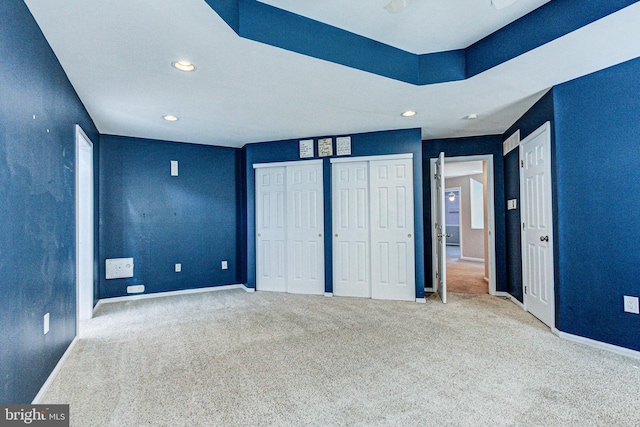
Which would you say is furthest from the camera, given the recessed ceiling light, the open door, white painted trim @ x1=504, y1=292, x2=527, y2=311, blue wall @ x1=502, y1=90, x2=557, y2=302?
the open door

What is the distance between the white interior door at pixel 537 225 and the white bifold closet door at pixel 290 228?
2592mm

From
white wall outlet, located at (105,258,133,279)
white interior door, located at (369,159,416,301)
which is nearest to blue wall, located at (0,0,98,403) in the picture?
white wall outlet, located at (105,258,133,279)

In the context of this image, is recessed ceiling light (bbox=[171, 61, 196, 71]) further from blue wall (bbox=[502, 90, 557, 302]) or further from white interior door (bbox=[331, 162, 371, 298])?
blue wall (bbox=[502, 90, 557, 302])

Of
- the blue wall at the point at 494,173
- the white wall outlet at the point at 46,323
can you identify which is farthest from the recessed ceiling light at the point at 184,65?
the blue wall at the point at 494,173

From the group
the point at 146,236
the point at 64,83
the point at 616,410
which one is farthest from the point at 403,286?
Answer: the point at 64,83

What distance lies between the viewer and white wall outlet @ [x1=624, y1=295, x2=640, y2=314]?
8.29 feet

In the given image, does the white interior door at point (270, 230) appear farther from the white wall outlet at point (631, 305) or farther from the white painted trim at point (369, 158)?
the white wall outlet at point (631, 305)

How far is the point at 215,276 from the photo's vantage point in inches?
209

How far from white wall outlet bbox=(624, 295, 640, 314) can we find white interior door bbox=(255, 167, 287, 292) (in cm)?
386

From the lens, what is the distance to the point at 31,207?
1.96 meters

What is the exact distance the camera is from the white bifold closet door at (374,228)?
4.41 metres

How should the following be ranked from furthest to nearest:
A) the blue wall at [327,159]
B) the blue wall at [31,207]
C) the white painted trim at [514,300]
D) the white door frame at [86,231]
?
the blue wall at [327,159], the white painted trim at [514,300], the white door frame at [86,231], the blue wall at [31,207]

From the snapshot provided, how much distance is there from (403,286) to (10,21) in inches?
170

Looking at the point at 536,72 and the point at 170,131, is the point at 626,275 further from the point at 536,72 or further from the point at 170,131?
the point at 170,131
